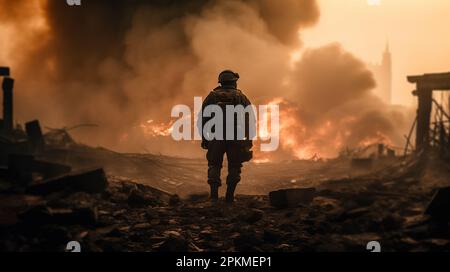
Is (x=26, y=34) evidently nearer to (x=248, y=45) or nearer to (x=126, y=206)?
(x=248, y=45)

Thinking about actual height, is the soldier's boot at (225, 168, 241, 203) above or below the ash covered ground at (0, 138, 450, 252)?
above

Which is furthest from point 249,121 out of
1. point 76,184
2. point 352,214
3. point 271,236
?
point 76,184

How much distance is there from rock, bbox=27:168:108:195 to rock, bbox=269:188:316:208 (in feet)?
10.3

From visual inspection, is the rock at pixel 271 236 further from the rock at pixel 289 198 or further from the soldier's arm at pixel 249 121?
the soldier's arm at pixel 249 121

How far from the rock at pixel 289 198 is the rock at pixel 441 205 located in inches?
90.7

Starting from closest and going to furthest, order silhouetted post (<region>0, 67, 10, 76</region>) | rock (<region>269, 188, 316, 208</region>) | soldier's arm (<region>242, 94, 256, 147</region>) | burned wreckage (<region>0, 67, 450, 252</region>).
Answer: burned wreckage (<region>0, 67, 450, 252</region>) < rock (<region>269, 188, 316, 208</region>) < soldier's arm (<region>242, 94, 256, 147</region>) < silhouetted post (<region>0, 67, 10, 76</region>)

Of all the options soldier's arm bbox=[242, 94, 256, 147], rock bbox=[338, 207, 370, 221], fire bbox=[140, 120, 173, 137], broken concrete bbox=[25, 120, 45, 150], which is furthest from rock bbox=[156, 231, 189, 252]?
fire bbox=[140, 120, 173, 137]

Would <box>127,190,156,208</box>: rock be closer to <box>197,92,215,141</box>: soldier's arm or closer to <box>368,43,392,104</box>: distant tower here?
<box>197,92,215,141</box>: soldier's arm

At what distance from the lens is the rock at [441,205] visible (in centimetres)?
638

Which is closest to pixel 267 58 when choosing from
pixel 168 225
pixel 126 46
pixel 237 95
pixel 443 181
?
pixel 126 46

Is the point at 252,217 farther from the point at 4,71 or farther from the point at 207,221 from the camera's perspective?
the point at 4,71

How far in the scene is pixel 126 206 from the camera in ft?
26.0

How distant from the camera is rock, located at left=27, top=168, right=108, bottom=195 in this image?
7863 millimetres
